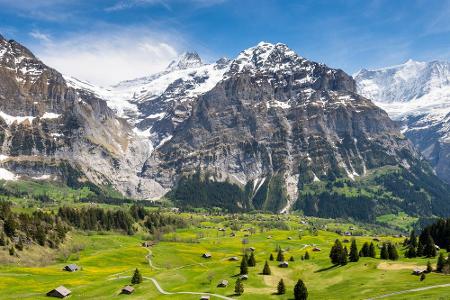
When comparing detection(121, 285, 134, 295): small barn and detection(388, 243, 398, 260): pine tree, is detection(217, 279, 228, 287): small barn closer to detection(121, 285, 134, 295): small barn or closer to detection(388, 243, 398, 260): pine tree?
detection(121, 285, 134, 295): small barn

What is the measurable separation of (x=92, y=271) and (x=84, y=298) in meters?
55.9

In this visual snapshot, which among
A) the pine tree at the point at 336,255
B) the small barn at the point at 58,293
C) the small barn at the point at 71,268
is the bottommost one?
the small barn at the point at 58,293

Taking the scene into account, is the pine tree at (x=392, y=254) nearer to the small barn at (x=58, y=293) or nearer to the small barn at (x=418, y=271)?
the small barn at (x=418, y=271)

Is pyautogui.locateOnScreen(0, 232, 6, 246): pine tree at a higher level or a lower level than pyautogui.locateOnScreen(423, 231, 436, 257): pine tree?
higher

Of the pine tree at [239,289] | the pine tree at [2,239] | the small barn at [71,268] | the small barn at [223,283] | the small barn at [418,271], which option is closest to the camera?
the small barn at [418,271]

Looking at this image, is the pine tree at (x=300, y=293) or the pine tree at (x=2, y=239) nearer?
the pine tree at (x=300, y=293)

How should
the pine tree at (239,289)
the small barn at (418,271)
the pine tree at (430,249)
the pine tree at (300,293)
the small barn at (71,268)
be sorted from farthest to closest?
the small barn at (71,268)
the pine tree at (430,249)
the pine tree at (239,289)
the small barn at (418,271)
the pine tree at (300,293)

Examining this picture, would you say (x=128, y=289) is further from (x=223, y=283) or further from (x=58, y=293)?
(x=223, y=283)

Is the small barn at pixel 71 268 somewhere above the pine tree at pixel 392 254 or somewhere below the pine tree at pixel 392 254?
below

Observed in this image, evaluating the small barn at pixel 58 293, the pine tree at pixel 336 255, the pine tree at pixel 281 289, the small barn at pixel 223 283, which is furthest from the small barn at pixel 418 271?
the small barn at pixel 58 293

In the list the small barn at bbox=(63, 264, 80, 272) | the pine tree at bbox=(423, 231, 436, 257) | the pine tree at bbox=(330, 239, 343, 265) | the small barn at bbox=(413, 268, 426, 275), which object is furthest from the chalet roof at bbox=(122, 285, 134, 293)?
the pine tree at bbox=(423, 231, 436, 257)

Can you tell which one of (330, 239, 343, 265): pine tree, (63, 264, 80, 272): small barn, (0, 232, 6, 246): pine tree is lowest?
(63, 264, 80, 272): small barn

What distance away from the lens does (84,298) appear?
132500 mm

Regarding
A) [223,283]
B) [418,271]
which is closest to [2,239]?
[223,283]
